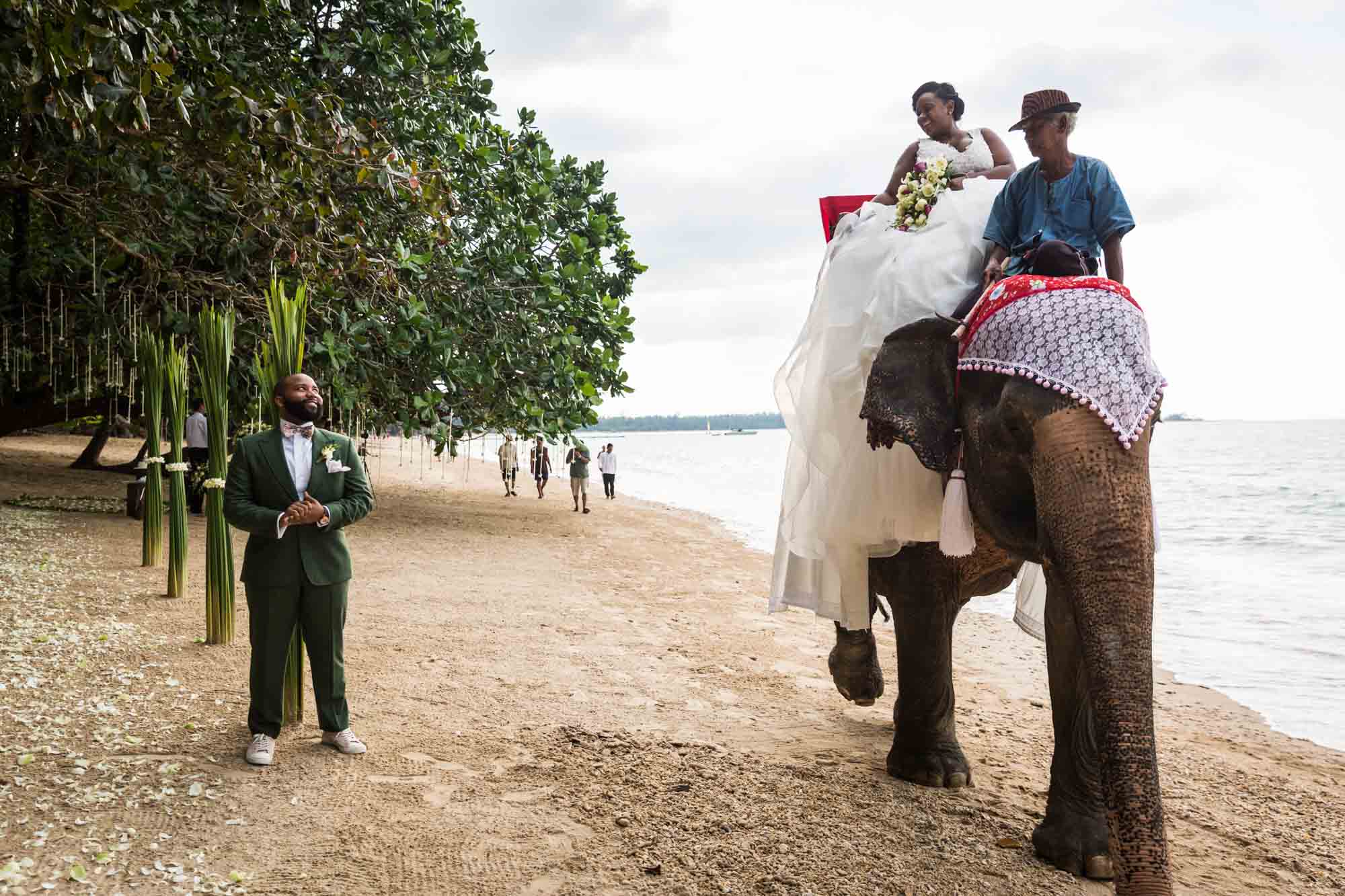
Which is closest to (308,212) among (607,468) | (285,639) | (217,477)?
(217,477)

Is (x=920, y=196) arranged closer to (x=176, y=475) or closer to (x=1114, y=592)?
(x=1114, y=592)

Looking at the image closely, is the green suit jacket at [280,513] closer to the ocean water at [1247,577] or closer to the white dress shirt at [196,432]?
the ocean water at [1247,577]

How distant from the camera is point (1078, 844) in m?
3.91

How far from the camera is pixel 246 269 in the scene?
9.77 meters

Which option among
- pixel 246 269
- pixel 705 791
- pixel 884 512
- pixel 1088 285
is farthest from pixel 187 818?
pixel 246 269

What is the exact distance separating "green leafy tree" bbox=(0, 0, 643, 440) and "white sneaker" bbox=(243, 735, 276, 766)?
3.16 m

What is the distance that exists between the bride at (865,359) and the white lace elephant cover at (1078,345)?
0.71 metres

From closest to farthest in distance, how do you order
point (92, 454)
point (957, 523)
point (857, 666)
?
point (957, 523) → point (857, 666) → point (92, 454)

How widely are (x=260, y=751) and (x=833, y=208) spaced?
14.3ft

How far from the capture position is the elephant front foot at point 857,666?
5824 millimetres

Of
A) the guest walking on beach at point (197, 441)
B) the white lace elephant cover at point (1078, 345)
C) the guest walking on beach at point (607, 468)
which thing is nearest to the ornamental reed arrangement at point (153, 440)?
the guest walking on beach at point (197, 441)

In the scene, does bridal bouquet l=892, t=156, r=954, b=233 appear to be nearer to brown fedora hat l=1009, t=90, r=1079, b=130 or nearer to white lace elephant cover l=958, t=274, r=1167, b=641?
brown fedora hat l=1009, t=90, r=1079, b=130

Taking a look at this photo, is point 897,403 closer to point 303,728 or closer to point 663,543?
point 303,728

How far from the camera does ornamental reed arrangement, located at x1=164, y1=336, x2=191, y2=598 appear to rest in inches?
329
